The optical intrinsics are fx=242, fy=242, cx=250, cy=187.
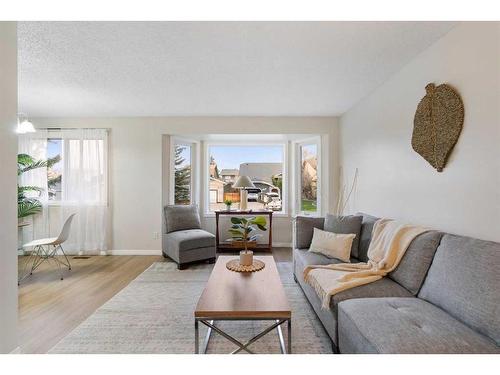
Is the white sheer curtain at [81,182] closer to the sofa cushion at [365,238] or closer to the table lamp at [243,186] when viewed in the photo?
the table lamp at [243,186]

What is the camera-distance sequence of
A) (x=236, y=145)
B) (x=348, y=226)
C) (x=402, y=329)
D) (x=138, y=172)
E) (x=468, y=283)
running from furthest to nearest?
(x=236, y=145)
(x=138, y=172)
(x=348, y=226)
(x=468, y=283)
(x=402, y=329)

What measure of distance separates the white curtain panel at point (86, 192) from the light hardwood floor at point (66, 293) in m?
0.34

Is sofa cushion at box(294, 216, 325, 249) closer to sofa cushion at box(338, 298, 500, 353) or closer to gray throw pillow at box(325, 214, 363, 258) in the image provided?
gray throw pillow at box(325, 214, 363, 258)

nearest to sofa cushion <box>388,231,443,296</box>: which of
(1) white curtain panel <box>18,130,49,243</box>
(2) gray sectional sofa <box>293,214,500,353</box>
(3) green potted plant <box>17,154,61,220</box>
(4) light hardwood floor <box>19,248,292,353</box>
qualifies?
(2) gray sectional sofa <box>293,214,500,353</box>

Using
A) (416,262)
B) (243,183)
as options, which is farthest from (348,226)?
(243,183)

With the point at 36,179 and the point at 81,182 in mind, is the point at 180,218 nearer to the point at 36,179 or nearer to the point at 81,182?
the point at 81,182

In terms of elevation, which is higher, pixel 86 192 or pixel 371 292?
pixel 86 192

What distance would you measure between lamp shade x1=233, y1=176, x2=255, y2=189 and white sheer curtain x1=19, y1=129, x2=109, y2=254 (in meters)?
2.30

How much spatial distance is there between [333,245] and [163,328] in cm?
179

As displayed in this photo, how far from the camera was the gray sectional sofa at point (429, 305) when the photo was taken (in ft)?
3.75

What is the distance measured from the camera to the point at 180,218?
4078mm

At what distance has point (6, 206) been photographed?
1.53 m

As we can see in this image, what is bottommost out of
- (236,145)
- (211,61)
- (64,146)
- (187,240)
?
(187,240)

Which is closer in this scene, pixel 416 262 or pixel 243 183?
pixel 416 262
